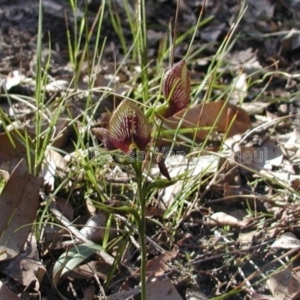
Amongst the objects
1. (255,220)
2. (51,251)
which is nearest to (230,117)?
(255,220)

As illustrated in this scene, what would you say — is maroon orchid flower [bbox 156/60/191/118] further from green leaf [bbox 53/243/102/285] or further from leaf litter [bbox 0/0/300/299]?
green leaf [bbox 53/243/102/285]

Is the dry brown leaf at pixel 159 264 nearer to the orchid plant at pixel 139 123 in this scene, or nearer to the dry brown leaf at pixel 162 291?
the dry brown leaf at pixel 162 291

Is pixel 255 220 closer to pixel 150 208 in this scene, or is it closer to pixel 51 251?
pixel 150 208

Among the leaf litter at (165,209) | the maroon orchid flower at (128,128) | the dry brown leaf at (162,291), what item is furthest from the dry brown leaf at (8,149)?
the maroon orchid flower at (128,128)

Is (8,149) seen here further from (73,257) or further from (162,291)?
(162,291)

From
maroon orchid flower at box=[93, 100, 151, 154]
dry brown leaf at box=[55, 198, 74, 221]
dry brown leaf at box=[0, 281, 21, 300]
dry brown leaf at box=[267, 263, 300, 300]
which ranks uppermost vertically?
maroon orchid flower at box=[93, 100, 151, 154]

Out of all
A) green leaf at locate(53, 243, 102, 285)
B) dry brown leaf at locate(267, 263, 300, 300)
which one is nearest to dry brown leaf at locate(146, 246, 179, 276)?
green leaf at locate(53, 243, 102, 285)

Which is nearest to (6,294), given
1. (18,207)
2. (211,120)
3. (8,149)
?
(18,207)

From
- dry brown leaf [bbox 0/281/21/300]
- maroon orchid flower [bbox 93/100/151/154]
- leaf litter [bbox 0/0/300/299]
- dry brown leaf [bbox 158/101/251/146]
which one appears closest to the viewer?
maroon orchid flower [bbox 93/100/151/154]
